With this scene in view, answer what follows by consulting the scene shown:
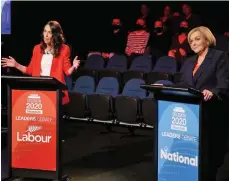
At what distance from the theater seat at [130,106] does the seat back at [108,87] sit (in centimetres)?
34

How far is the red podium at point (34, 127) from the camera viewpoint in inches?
176

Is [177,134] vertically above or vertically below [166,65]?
below

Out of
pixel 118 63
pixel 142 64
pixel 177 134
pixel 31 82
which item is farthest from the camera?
pixel 118 63

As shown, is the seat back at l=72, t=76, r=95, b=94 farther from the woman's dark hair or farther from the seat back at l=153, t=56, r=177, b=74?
the woman's dark hair

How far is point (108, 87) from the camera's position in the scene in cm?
784

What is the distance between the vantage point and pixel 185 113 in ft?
12.9

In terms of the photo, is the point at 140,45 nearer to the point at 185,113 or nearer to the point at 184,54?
the point at 184,54

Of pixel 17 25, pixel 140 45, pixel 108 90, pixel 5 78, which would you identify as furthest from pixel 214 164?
pixel 17 25

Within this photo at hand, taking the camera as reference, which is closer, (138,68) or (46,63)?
(46,63)

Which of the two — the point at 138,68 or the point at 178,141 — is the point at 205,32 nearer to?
the point at 178,141

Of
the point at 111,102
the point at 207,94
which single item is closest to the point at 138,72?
the point at 111,102

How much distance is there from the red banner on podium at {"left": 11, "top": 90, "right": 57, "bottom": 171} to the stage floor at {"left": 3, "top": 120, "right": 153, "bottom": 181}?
50 centimetres

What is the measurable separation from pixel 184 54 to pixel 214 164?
4903 millimetres

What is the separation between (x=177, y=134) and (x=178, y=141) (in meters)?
0.06
